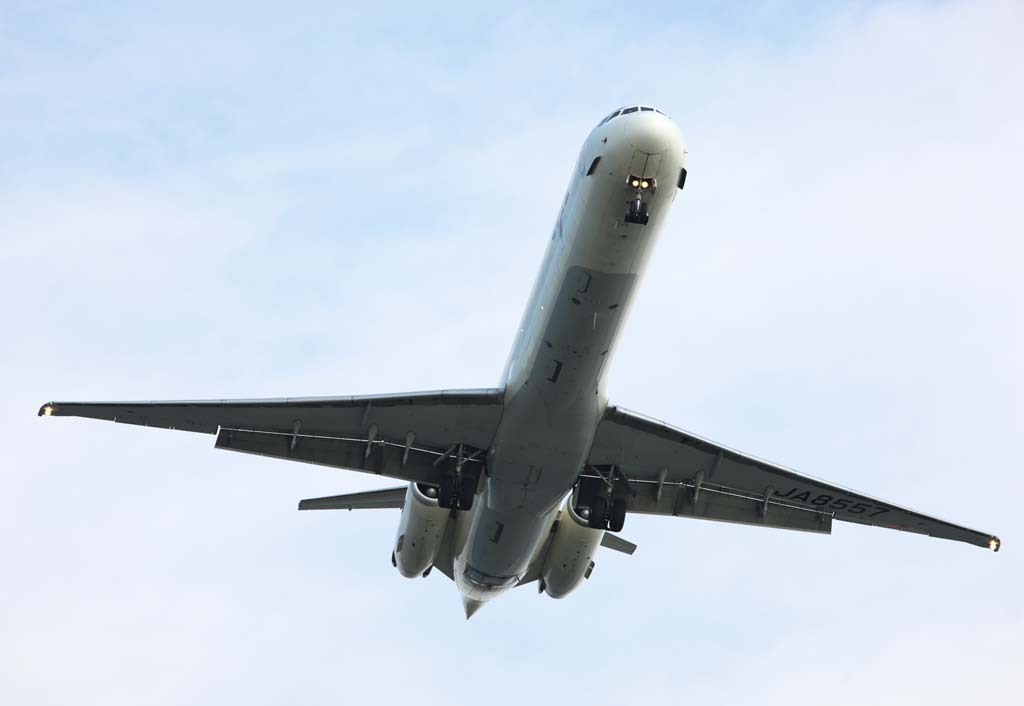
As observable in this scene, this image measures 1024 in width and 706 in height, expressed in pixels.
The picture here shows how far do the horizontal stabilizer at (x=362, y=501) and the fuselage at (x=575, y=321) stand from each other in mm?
4457

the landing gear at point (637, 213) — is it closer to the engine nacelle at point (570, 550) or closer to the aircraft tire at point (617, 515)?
the aircraft tire at point (617, 515)

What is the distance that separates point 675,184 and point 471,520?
11.4 meters

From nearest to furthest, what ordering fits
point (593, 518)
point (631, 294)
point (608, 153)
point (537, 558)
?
point (608, 153) < point (631, 294) < point (593, 518) < point (537, 558)

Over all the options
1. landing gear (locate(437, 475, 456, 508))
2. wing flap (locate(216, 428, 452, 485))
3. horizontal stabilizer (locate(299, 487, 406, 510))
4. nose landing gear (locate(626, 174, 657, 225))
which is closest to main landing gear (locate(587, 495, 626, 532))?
landing gear (locate(437, 475, 456, 508))

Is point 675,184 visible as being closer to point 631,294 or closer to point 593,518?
point 631,294

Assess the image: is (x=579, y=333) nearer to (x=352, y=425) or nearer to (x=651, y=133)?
(x=651, y=133)

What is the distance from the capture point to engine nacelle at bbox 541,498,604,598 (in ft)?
106

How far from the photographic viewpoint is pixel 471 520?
31.3 metres

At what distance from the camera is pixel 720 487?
3192 centimetres

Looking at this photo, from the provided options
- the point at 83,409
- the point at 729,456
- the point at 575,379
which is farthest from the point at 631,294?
the point at 83,409

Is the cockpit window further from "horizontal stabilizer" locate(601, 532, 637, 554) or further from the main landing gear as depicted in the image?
"horizontal stabilizer" locate(601, 532, 637, 554)

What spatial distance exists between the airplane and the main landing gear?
4 centimetres

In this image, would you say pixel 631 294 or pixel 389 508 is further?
pixel 389 508

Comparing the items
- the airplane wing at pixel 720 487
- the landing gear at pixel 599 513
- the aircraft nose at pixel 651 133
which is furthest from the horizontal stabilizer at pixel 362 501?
the aircraft nose at pixel 651 133
